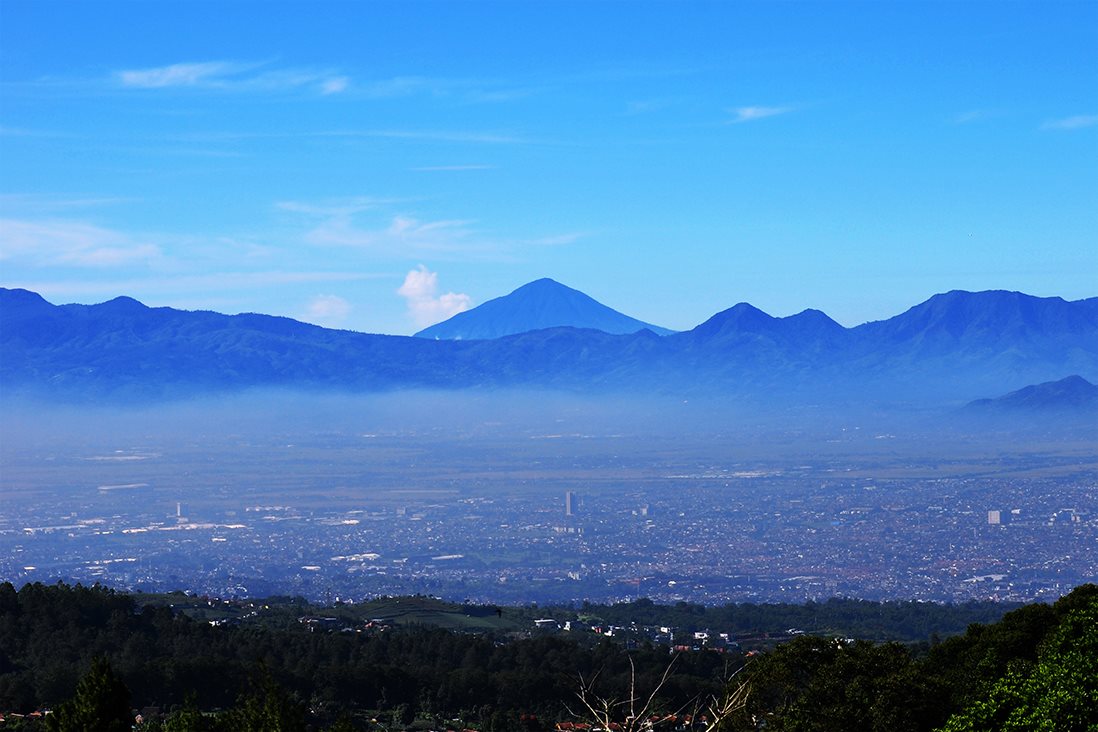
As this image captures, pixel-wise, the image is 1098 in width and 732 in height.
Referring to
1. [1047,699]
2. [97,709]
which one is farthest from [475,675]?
[1047,699]

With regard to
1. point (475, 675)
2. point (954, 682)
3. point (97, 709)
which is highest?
→ point (97, 709)

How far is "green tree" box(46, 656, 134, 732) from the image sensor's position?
17984 mm

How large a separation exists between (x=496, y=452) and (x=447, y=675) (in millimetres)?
151640

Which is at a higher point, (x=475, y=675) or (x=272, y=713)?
(x=272, y=713)

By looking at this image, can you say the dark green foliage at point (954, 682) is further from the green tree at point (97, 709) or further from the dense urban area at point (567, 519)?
the dense urban area at point (567, 519)

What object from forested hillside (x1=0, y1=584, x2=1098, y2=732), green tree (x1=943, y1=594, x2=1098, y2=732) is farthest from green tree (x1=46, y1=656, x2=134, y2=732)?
green tree (x1=943, y1=594, x2=1098, y2=732)

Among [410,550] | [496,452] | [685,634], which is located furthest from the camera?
[496,452]

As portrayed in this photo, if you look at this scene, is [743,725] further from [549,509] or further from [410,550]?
[549,509]

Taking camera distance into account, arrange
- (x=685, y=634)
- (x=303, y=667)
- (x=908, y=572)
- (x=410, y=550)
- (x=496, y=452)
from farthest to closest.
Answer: (x=496, y=452) < (x=410, y=550) < (x=908, y=572) < (x=685, y=634) < (x=303, y=667)

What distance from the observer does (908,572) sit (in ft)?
307

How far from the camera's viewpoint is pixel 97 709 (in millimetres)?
18000

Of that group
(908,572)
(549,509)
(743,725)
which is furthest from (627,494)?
(743,725)

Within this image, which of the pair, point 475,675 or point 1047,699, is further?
point 475,675

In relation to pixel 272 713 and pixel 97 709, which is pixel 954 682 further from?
pixel 97 709
